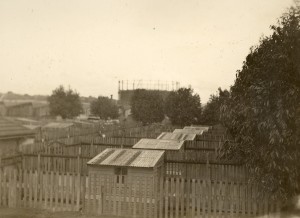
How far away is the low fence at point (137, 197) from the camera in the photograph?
1048cm

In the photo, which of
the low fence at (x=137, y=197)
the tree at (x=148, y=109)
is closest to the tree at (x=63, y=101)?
the tree at (x=148, y=109)

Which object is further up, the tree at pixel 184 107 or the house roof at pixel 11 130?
the tree at pixel 184 107

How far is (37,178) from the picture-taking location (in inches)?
440

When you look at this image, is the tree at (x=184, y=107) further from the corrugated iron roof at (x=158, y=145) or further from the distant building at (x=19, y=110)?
the distant building at (x=19, y=110)

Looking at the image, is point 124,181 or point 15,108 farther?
point 15,108

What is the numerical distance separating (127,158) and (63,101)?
200 feet

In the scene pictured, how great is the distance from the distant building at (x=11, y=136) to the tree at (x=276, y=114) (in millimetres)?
11566

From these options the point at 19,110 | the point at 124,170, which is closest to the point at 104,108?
the point at 19,110

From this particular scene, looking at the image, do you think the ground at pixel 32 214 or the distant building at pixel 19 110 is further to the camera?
the distant building at pixel 19 110

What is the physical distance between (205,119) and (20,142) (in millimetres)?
36563

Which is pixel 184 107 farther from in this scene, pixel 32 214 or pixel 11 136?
pixel 32 214

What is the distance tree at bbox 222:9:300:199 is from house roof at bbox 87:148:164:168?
Result: 335cm

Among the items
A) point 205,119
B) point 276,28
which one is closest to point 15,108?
point 205,119

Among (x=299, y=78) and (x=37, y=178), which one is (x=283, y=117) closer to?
(x=299, y=78)
